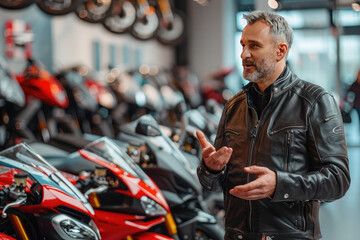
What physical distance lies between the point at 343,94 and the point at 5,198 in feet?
22.8

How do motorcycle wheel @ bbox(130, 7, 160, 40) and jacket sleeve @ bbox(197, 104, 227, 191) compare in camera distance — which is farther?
motorcycle wheel @ bbox(130, 7, 160, 40)

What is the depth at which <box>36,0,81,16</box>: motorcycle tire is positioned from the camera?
236 inches

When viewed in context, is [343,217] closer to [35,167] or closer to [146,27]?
[35,167]

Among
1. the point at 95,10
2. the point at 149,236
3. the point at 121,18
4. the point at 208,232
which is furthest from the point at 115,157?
the point at 121,18

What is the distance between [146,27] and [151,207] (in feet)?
19.6

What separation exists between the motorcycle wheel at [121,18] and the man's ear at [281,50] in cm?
587

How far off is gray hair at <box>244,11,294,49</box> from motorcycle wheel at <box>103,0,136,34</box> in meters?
5.83

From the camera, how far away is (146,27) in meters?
8.45

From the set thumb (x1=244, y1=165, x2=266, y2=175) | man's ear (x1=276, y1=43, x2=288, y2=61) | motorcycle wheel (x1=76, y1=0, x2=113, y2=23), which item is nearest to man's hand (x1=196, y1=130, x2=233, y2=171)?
thumb (x1=244, y1=165, x2=266, y2=175)

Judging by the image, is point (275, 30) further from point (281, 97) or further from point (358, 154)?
point (358, 154)

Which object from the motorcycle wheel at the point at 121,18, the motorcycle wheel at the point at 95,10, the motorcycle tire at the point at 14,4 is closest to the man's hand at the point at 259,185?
the motorcycle tire at the point at 14,4

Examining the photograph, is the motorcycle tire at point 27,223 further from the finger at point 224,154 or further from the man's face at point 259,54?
the man's face at point 259,54

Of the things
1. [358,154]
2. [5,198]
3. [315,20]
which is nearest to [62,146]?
[5,198]

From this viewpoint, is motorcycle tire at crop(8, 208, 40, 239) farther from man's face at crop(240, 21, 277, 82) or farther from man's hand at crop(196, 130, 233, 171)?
man's face at crop(240, 21, 277, 82)
